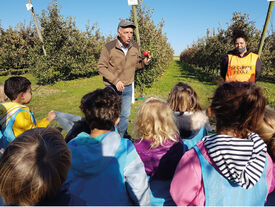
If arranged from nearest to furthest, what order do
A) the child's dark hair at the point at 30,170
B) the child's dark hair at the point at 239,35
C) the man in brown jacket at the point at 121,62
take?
1. the child's dark hair at the point at 30,170
2. the man in brown jacket at the point at 121,62
3. the child's dark hair at the point at 239,35

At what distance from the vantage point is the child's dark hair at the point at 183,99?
7.32 ft

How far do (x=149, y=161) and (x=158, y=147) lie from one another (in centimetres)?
16

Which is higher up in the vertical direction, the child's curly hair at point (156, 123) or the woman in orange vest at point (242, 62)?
the woman in orange vest at point (242, 62)

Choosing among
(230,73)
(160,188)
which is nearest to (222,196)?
(160,188)

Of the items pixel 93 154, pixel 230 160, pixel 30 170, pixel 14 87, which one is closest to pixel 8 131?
pixel 14 87

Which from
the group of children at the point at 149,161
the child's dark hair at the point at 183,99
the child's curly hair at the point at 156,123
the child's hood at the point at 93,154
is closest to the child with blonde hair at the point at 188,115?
the child's dark hair at the point at 183,99

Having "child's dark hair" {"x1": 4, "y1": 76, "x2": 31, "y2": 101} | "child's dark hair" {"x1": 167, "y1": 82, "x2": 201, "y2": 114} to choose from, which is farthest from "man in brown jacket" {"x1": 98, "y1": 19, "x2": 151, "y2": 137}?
"child's dark hair" {"x1": 4, "y1": 76, "x2": 31, "y2": 101}

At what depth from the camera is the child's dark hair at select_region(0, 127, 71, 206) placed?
768 mm

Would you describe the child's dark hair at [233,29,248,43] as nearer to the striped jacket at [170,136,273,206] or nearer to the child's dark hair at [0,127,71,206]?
the striped jacket at [170,136,273,206]

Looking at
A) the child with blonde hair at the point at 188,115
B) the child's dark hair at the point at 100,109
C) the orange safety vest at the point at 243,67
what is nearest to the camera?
the child's dark hair at the point at 100,109

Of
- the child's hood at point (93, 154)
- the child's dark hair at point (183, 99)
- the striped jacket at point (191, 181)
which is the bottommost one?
the striped jacket at point (191, 181)

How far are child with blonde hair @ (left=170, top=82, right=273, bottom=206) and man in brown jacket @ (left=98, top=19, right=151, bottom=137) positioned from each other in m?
2.22

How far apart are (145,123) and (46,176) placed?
3.46 ft

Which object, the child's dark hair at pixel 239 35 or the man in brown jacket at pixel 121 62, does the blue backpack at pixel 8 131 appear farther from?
the child's dark hair at pixel 239 35
